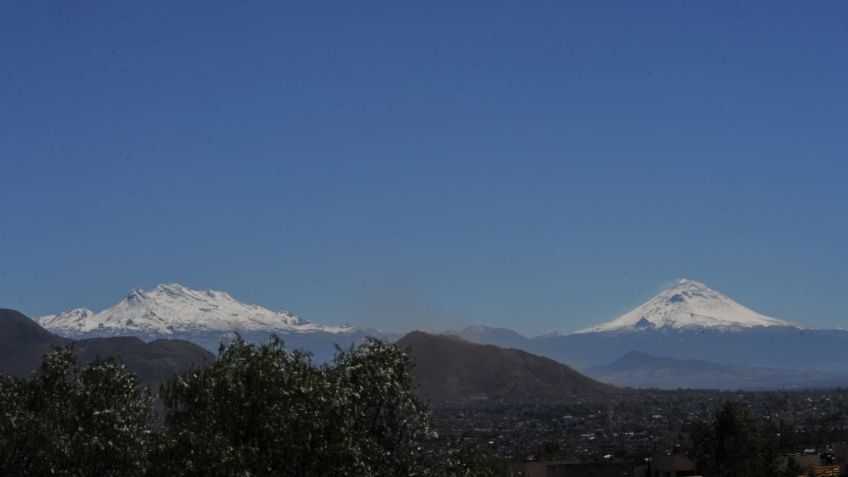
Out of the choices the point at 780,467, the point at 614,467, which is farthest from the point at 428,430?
the point at 780,467

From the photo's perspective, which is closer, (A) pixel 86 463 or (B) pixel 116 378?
(A) pixel 86 463

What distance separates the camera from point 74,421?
50.3m

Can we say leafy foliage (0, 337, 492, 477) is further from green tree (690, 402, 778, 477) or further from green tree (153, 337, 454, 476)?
green tree (690, 402, 778, 477)

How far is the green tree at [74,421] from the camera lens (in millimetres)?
46406

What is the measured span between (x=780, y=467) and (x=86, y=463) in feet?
247

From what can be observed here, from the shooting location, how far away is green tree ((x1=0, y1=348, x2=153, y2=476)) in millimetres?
46406

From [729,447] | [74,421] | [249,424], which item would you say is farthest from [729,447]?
[249,424]

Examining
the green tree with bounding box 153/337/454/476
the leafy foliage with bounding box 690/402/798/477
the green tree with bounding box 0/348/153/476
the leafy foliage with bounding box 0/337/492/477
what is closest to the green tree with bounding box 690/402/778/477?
the leafy foliage with bounding box 690/402/798/477

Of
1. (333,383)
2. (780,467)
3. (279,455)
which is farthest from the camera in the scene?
(780,467)

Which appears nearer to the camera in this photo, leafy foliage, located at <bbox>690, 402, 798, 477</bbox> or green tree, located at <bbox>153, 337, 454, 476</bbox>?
green tree, located at <bbox>153, 337, 454, 476</bbox>

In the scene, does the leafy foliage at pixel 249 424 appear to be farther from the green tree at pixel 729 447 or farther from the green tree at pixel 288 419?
the green tree at pixel 729 447

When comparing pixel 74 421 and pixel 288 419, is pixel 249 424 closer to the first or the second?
pixel 288 419

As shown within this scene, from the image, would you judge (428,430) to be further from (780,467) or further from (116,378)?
(780,467)

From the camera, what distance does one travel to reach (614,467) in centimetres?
9381
